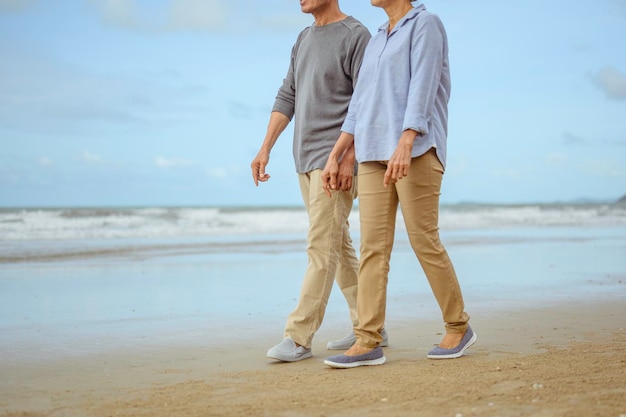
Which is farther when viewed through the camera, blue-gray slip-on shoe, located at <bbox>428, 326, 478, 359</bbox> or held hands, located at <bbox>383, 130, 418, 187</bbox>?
blue-gray slip-on shoe, located at <bbox>428, 326, 478, 359</bbox>

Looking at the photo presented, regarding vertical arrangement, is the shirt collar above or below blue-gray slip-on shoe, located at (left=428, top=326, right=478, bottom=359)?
above

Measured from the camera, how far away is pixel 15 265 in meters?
10.4

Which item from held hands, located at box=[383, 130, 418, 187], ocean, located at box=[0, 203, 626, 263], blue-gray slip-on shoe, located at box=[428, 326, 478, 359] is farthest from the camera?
ocean, located at box=[0, 203, 626, 263]

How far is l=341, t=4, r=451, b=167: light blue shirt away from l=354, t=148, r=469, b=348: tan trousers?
0.10 meters

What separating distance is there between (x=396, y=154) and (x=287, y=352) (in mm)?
1223

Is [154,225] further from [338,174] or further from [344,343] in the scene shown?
[338,174]

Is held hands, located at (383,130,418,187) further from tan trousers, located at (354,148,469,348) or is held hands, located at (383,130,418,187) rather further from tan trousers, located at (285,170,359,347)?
tan trousers, located at (285,170,359,347)

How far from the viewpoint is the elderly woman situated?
3650 millimetres

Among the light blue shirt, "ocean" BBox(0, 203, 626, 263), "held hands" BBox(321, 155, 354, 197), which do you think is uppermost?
the light blue shirt

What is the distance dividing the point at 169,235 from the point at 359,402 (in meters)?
15.7

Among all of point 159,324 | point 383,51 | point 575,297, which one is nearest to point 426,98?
point 383,51

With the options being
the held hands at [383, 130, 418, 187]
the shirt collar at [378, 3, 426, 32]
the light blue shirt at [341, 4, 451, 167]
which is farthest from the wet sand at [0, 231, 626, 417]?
the shirt collar at [378, 3, 426, 32]

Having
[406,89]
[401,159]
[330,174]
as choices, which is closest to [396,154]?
[401,159]

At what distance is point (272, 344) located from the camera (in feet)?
15.4
